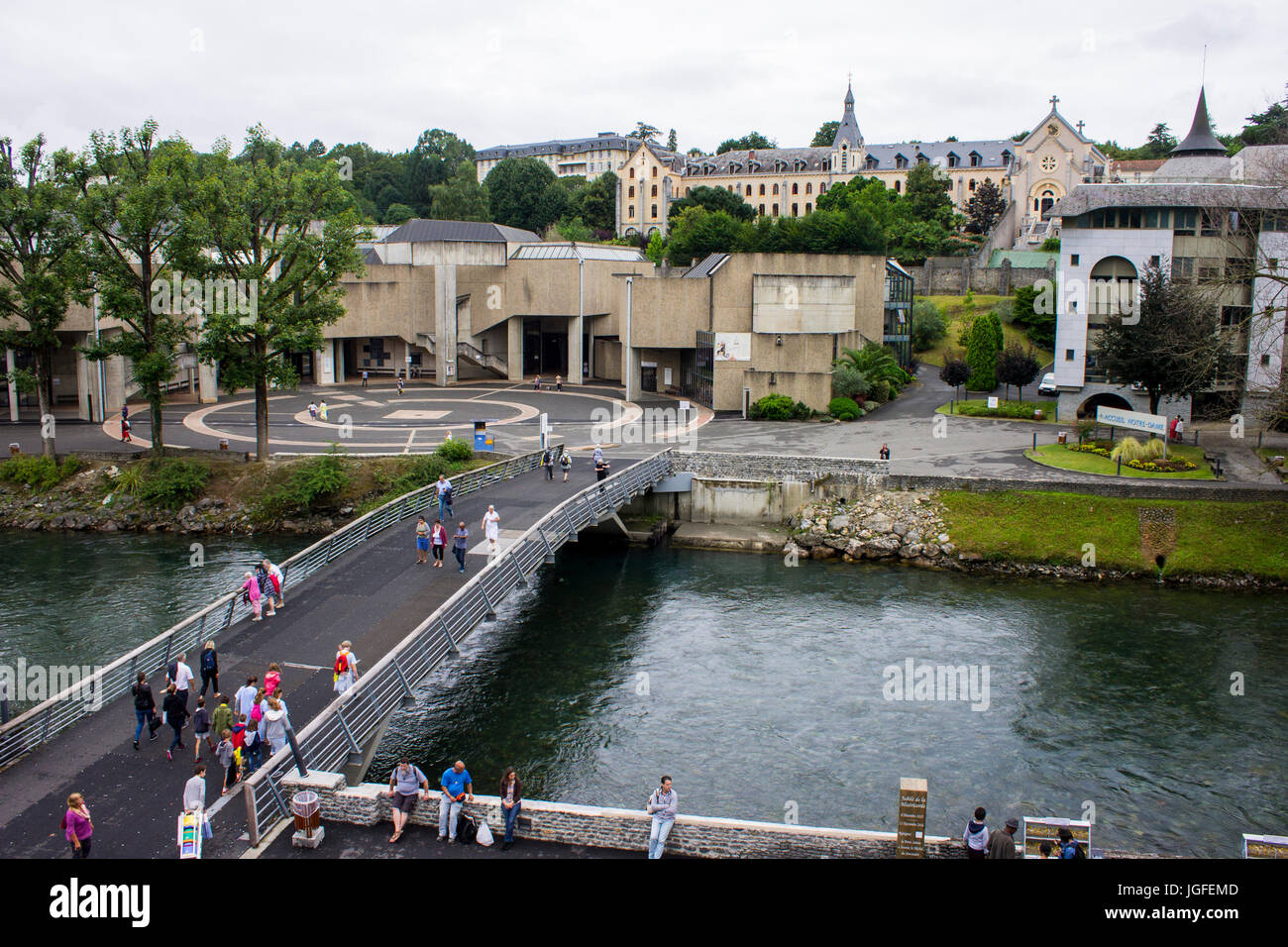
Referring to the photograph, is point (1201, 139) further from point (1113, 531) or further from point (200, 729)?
point (200, 729)

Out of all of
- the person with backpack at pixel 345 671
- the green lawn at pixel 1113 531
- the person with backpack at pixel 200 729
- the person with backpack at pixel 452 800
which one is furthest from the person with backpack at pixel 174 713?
the green lawn at pixel 1113 531

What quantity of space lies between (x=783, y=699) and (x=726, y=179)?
437 feet

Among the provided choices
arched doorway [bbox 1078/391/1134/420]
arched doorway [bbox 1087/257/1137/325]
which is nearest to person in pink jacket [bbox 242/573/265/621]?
arched doorway [bbox 1078/391/1134/420]

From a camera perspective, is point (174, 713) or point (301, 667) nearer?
point (174, 713)

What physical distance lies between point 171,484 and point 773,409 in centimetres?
3074

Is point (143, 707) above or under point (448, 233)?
under

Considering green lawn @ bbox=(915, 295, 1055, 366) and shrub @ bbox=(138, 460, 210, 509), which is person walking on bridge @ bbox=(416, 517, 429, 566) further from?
green lawn @ bbox=(915, 295, 1055, 366)

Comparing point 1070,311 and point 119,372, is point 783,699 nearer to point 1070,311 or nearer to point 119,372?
point 1070,311

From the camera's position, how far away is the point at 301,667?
22.2 metres

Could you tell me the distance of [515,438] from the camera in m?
49.7

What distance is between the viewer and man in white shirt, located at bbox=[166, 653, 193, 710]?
762 inches

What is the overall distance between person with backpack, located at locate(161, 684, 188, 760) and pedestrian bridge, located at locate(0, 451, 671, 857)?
28 centimetres

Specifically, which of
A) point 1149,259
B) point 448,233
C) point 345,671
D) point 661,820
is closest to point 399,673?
point 345,671
